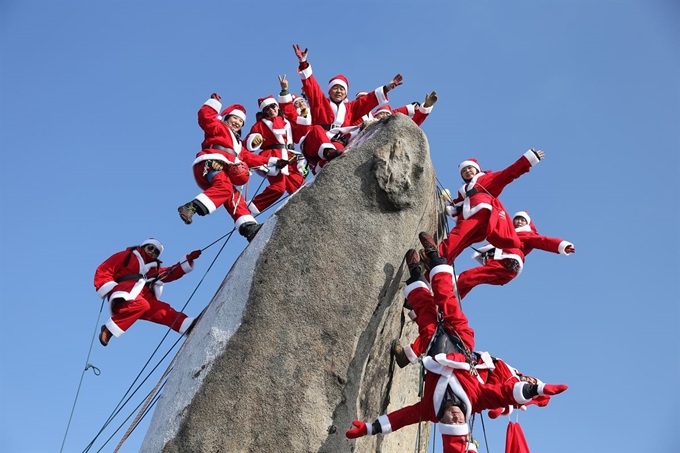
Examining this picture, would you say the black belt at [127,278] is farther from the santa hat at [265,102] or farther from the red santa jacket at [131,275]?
the santa hat at [265,102]

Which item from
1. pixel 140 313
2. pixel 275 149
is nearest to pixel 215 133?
pixel 275 149

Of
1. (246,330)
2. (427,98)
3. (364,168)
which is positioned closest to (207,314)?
(246,330)

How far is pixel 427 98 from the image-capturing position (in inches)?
460

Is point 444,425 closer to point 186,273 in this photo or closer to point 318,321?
point 318,321

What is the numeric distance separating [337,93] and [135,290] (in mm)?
4225

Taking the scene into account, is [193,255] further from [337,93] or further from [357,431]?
[357,431]

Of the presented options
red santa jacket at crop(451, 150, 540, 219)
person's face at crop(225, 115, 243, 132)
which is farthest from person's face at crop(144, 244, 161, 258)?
red santa jacket at crop(451, 150, 540, 219)

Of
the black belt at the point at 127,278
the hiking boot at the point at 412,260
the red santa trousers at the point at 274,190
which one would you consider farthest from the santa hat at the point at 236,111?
the hiking boot at the point at 412,260

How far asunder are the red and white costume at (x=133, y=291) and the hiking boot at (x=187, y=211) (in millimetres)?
973

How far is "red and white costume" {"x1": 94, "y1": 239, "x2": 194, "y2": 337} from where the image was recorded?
33.2 ft

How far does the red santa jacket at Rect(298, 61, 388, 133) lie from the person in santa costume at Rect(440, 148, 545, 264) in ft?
5.70

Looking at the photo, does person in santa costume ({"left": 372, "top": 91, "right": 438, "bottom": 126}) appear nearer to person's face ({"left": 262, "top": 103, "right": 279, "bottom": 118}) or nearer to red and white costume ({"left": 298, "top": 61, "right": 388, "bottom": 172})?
red and white costume ({"left": 298, "top": 61, "right": 388, "bottom": 172})

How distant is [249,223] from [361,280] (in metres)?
2.78

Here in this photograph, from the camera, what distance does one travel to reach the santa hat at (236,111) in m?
11.2
